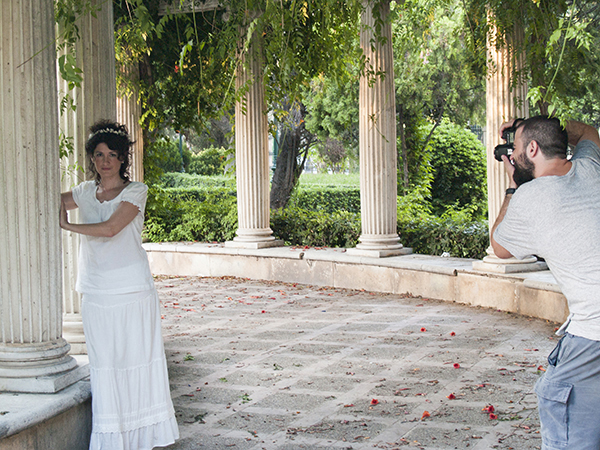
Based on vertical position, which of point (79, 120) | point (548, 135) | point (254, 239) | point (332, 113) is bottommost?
point (254, 239)

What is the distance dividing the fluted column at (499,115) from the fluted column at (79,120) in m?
5.08

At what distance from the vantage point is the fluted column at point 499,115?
8.07m

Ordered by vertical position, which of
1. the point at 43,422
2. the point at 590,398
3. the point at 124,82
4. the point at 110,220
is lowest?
the point at 43,422

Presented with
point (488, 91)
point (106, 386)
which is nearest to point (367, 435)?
point (106, 386)

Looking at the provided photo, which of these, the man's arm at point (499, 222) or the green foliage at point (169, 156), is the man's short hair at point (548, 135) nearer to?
the man's arm at point (499, 222)

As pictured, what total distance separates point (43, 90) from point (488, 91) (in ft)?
20.6

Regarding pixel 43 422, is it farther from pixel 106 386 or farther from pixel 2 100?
pixel 2 100

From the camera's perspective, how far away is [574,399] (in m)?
2.43

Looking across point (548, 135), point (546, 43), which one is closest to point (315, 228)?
point (546, 43)

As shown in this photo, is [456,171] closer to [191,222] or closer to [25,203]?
[191,222]

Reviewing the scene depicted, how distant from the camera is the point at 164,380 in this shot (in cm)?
393

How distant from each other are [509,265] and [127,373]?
5.52 meters

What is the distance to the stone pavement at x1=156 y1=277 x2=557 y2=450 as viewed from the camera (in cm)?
428

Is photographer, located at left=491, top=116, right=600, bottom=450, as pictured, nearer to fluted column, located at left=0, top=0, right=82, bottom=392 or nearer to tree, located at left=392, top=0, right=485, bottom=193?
fluted column, located at left=0, top=0, right=82, bottom=392
